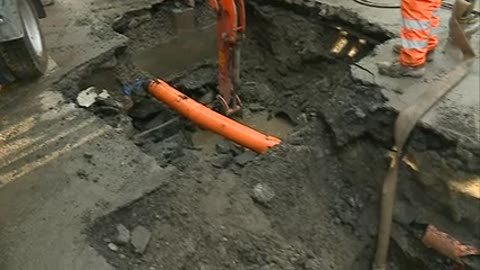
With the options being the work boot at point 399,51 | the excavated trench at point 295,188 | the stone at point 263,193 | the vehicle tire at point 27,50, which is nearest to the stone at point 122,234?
the excavated trench at point 295,188

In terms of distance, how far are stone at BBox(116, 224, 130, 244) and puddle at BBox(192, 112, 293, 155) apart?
2153 mm

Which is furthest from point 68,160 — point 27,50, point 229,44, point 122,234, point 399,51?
point 399,51

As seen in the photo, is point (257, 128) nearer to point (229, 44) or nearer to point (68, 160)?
point (229, 44)

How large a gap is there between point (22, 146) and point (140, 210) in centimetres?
119

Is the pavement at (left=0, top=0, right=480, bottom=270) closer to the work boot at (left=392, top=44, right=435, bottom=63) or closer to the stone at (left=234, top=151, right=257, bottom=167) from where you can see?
the work boot at (left=392, top=44, right=435, bottom=63)

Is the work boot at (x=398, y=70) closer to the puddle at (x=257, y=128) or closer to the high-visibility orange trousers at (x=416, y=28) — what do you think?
the high-visibility orange trousers at (x=416, y=28)

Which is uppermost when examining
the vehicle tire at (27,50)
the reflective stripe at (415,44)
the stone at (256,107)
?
the reflective stripe at (415,44)

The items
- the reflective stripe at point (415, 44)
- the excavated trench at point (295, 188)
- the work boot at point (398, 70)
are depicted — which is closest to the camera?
the excavated trench at point (295, 188)

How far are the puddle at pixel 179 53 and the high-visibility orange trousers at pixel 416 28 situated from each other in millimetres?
2880

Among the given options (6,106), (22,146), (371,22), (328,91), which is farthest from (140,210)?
(371,22)

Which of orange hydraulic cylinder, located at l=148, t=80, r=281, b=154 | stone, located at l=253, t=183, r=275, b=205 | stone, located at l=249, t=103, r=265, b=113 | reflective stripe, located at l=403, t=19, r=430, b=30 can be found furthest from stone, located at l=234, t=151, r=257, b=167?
reflective stripe, located at l=403, t=19, r=430, b=30

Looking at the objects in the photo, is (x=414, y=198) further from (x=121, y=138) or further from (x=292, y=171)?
(x=121, y=138)

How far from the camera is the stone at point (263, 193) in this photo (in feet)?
13.0

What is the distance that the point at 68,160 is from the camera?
398cm
